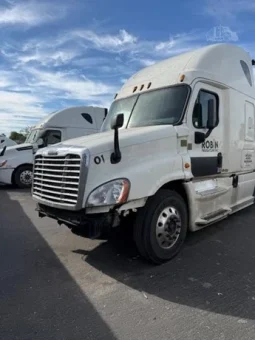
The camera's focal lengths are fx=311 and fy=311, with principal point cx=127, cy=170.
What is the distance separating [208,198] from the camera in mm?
5129

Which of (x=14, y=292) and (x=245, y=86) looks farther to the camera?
(x=245, y=86)

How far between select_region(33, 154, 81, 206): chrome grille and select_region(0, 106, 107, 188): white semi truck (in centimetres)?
763

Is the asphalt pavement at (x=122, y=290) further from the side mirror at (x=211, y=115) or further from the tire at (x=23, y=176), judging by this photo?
the tire at (x=23, y=176)

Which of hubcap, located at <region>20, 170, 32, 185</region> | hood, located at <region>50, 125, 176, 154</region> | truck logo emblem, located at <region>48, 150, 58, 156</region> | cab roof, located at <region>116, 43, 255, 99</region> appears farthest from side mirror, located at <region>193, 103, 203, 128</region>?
hubcap, located at <region>20, 170, 32, 185</region>

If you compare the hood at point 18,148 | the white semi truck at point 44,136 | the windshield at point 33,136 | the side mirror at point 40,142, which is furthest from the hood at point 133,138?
the windshield at point 33,136

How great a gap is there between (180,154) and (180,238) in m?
1.22

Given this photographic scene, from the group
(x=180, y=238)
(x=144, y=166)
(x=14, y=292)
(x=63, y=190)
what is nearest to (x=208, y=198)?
(x=180, y=238)

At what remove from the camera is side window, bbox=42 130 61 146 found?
12.5 meters

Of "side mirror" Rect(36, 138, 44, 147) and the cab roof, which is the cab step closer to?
the cab roof

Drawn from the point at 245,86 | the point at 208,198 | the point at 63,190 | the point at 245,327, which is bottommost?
the point at 245,327

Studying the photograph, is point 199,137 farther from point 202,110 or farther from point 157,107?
point 157,107

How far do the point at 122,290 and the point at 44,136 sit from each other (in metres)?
9.89

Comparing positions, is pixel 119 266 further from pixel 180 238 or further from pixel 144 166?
pixel 144 166

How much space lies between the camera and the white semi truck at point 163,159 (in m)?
3.78
